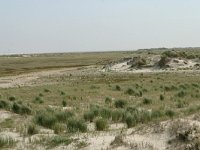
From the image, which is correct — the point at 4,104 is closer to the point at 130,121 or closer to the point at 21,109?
the point at 21,109

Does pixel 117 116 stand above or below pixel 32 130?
below

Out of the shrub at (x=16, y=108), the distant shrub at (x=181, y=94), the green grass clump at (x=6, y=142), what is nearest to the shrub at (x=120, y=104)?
the shrub at (x=16, y=108)

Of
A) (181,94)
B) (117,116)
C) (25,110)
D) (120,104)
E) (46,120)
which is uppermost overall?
(46,120)

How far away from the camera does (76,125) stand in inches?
672

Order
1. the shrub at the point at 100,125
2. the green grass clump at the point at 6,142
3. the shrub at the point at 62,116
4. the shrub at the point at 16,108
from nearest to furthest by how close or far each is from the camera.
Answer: the green grass clump at the point at 6,142
the shrub at the point at 100,125
the shrub at the point at 62,116
the shrub at the point at 16,108

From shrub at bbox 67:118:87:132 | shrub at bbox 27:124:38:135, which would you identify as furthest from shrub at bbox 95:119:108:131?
shrub at bbox 27:124:38:135

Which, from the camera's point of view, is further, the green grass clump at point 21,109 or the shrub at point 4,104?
the shrub at point 4,104

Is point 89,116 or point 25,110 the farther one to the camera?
point 25,110

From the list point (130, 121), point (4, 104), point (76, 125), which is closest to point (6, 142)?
point (76, 125)

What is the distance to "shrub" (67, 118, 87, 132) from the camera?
1669cm

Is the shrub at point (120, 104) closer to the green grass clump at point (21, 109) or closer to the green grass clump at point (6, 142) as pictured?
the green grass clump at point (21, 109)

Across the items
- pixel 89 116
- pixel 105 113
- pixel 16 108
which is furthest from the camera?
pixel 16 108

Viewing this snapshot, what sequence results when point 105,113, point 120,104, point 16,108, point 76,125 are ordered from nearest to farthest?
point 76,125 → point 105,113 → point 16,108 → point 120,104

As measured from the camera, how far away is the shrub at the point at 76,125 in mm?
16688
